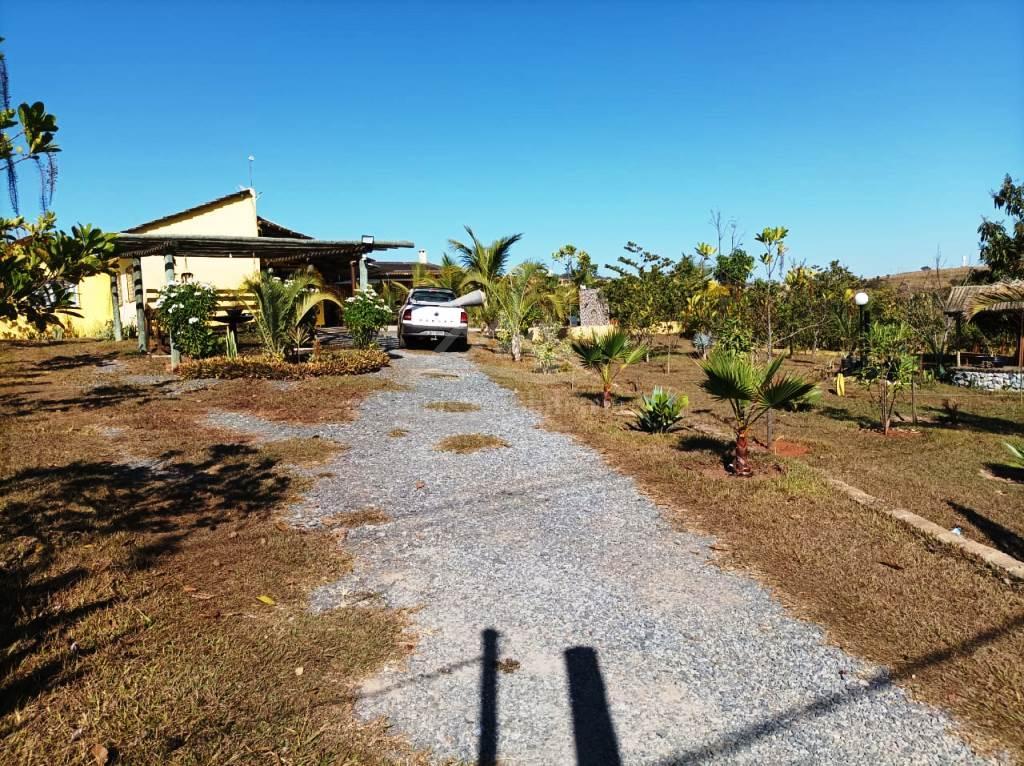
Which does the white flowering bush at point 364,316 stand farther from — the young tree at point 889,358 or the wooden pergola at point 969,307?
the wooden pergola at point 969,307

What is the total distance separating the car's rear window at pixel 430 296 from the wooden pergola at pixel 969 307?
44.9 ft

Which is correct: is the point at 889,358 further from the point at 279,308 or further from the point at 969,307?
the point at 279,308

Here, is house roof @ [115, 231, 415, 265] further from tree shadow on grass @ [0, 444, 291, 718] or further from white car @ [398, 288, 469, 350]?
tree shadow on grass @ [0, 444, 291, 718]

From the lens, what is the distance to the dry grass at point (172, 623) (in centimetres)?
236

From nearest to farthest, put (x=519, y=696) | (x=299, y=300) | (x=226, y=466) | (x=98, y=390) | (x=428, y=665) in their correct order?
(x=519, y=696) < (x=428, y=665) < (x=226, y=466) < (x=98, y=390) < (x=299, y=300)

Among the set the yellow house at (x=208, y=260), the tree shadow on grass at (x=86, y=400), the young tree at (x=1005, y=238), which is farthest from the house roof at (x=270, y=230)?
the young tree at (x=1005, y=238)

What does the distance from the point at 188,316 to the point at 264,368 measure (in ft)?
7.60

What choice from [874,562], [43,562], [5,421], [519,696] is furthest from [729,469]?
[5,421]

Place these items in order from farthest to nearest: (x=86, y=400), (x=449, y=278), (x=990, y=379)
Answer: (x=449, y=278) → (x=990, y=379) → (x=86, y=400)

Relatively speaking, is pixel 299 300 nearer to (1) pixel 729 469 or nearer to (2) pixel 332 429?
(2) pixel 332 429

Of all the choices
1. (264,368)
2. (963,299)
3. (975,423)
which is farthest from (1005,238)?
(264,368)

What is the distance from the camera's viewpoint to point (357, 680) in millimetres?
2770

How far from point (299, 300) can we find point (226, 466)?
24.3ft

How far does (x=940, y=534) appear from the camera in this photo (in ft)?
14.7
